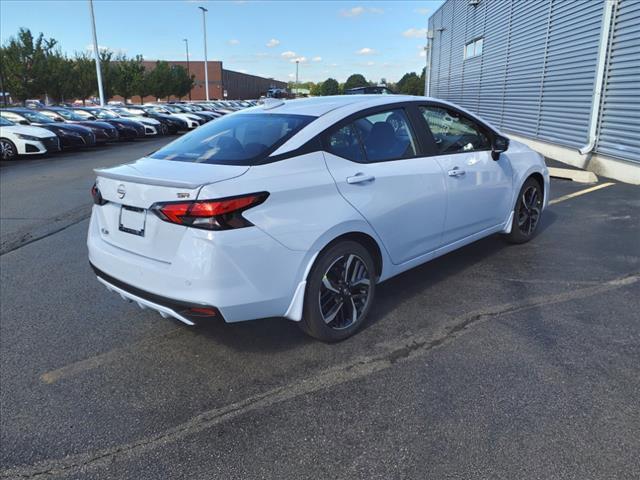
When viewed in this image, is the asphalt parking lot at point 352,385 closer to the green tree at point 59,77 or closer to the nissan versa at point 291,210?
the nissan versa at point 291,210

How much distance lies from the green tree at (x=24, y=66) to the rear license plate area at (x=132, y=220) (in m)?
40.9

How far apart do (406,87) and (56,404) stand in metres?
53.9

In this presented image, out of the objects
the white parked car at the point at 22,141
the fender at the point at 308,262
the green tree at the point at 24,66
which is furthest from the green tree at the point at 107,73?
the fender at the point at 308,262

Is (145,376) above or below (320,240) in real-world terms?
below

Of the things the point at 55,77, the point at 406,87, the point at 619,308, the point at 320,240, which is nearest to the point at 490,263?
the point at 619,308

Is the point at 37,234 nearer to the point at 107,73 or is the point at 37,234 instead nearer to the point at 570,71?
the point at 570,71

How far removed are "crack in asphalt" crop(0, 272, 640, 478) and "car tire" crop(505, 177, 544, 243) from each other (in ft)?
4.00

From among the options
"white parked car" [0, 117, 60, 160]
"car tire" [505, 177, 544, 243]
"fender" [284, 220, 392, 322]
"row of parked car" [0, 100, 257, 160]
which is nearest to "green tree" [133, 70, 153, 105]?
"row of parked car" [0, 100, 257, 160]

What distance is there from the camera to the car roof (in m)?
3.77

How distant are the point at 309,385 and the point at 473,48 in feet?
71.1

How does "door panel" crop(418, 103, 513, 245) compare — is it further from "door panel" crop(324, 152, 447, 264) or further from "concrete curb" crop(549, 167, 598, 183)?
"concrete curb" crop(549, 167, 598, 183)

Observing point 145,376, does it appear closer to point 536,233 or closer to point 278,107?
point 278,107

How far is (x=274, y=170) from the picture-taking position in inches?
121

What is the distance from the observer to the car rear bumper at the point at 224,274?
2.82 m
